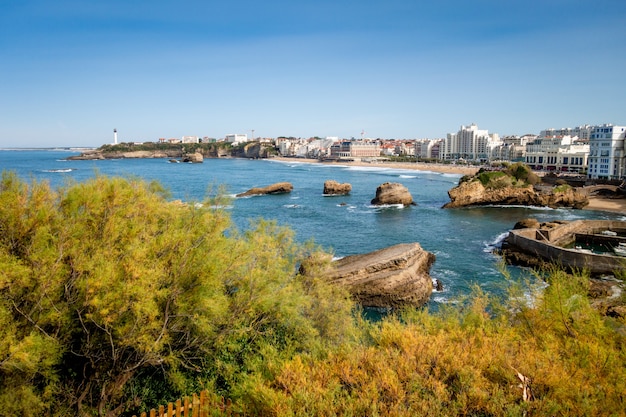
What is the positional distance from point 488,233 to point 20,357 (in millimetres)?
43126

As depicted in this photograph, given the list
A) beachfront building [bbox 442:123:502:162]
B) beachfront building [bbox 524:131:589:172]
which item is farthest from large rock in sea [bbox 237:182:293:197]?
beachfront building [bbox 442:123:502:162]

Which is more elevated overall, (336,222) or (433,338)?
(433,338)

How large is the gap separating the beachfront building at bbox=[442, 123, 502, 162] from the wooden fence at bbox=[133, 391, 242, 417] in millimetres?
179523

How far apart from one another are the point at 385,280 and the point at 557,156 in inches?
4268

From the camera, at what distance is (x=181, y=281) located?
985 centimetres

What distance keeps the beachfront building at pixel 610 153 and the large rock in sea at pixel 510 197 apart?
84.3ft

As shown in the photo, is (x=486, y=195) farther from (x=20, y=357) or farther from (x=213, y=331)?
(x=20, y=357)

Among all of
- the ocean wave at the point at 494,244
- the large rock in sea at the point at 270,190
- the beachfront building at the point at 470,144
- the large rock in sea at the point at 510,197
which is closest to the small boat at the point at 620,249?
the ocean wave at the point at 494,244

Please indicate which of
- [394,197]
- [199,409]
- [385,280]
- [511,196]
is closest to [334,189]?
[394,197]

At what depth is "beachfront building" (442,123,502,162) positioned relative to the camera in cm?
17888

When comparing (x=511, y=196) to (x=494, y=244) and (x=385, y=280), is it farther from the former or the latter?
(x=385, y=280)

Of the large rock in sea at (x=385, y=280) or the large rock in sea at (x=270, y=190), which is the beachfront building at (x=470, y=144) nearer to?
the large rock in sea at (x=270, y=190)

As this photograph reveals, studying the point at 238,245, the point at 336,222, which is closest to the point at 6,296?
the point at 238,245

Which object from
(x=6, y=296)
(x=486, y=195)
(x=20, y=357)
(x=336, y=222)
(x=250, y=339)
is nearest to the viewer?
(x=20, y=357)
